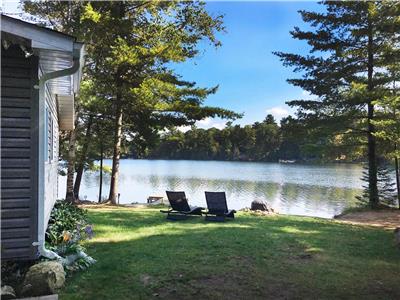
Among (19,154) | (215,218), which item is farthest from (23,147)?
(215,218)

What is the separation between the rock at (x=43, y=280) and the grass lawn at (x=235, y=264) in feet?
0.51

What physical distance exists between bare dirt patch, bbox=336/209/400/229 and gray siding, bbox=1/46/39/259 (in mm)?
10587

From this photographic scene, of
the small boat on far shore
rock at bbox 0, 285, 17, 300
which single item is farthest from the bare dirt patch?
the small boat on far shore

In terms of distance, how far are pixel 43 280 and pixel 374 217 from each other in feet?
43.3

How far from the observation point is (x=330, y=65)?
1794 cm

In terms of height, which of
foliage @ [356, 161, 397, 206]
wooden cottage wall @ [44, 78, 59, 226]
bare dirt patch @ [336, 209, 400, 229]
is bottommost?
bare dirt patch @ [336, 209, 400, 229]

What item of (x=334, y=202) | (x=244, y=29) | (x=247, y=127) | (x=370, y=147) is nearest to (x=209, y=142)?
(x=247, y=127)

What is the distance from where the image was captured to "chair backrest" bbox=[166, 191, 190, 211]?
1021 centimetres

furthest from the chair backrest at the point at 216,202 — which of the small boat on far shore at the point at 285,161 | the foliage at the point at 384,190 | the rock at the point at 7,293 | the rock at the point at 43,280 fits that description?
the small boat on far shore at the point at 285,161

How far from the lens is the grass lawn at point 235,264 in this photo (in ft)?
15.0

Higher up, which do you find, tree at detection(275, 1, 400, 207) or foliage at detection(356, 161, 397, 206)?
tree at detection(275, 1, 400, 207)

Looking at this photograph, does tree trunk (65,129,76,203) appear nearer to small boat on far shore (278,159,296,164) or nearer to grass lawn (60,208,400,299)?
grass lawn (60,208,400,299)

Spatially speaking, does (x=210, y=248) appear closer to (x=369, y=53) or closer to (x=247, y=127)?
(x=369, y=53)

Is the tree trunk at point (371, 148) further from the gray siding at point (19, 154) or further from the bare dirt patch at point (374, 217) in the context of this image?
the gray siding at point (19, 154)
